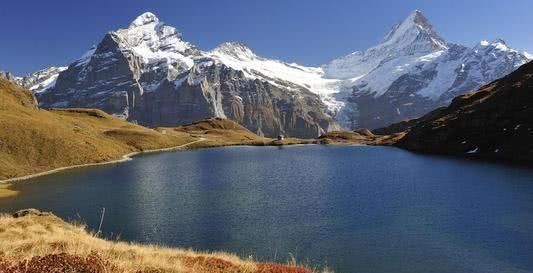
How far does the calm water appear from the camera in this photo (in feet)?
158

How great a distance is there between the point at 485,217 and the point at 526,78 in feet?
419

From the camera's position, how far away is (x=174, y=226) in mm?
62062

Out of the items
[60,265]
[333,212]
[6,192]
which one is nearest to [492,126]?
[333,212]

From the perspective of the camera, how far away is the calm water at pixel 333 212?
4803 centimetres

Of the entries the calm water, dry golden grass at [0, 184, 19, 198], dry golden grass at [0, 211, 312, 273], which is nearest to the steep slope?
the calm water

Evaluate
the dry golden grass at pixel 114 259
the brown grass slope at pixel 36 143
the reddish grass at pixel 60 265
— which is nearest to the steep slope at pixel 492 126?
the brown grass slope at pixel 36 143

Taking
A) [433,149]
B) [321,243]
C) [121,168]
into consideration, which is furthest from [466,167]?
[121,168]

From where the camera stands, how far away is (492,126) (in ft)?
518

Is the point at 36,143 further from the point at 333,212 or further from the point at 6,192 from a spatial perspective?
the point at 333,212

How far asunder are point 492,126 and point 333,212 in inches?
4274

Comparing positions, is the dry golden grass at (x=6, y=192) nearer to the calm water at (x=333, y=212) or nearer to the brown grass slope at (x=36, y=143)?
the calm water at (x=333, y=212)

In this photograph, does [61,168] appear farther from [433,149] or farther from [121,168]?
[433,149]

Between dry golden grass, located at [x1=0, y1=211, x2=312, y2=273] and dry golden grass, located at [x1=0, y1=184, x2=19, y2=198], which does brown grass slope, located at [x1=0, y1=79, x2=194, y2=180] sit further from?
dry golden grass, located at [x1=0, y1=211, x2=312, y2=273]

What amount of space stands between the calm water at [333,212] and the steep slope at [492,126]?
23.8 meters
